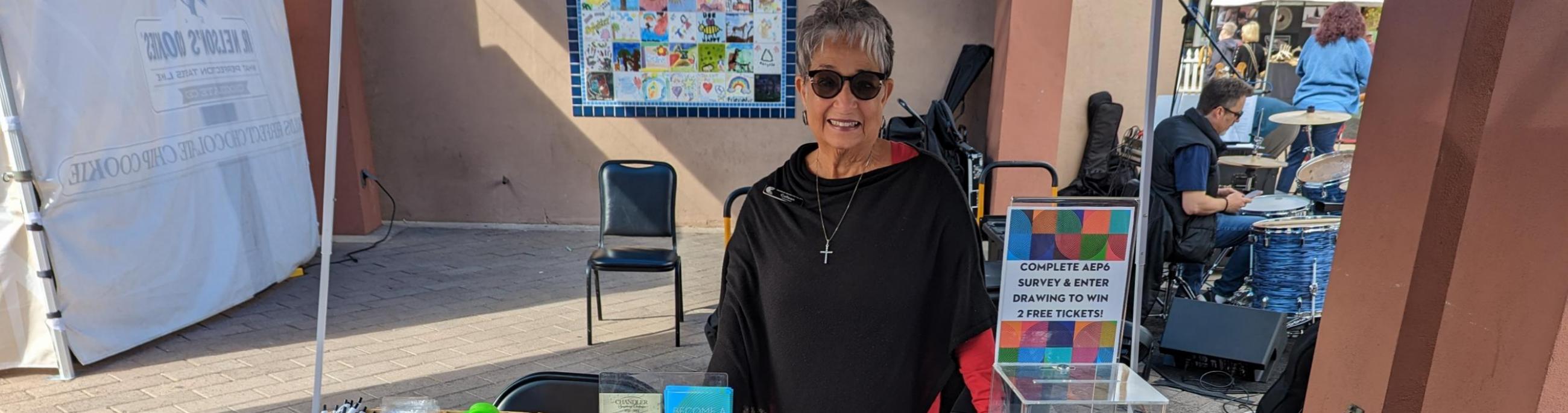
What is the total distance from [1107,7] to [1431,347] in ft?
19.1

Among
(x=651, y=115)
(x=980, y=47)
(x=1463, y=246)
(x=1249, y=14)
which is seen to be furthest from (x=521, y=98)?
(x=1249, y=14)

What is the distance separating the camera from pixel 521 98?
7.12m

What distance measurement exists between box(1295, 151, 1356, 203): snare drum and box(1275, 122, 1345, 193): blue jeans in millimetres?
2063

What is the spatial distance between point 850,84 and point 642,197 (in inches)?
138

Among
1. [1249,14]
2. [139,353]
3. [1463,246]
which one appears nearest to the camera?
[1463,246]

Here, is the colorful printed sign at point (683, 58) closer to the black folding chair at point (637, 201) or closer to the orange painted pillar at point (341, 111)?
the orange painted pillar at point (341, 111)

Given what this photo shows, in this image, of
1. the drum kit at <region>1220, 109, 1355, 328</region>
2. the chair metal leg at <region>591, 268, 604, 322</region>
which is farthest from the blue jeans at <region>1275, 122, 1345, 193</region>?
the chair metal leg at <region>591, 268, 604, 322</region>

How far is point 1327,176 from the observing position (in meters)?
5.47

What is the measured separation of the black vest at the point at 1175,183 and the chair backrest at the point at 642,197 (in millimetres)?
2870

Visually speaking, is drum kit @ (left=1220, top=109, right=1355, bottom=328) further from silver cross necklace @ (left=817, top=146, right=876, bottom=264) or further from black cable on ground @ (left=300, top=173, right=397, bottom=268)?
black cable on ground @ (left=300, top=173, right=397, bottom=268)

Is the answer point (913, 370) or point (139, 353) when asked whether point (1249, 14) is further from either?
point (139, 353)

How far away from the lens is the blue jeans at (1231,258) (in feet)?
16.5

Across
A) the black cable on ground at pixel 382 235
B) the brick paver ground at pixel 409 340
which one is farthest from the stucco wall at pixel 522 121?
the brick paver ground at pixel 409 340

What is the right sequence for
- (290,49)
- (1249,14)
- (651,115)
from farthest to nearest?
1. (1249,14)
2. (651,115)
3. (290,49)
